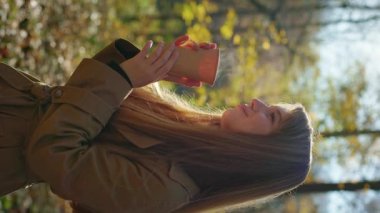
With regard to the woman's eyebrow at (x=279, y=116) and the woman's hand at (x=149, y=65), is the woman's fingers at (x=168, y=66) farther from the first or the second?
the woman's eyebrow at (x=279, y=116)

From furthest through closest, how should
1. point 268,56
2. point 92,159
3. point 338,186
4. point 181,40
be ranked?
1. point 268,56
2. point 338,186
3. point 181,40
4. point 92,159

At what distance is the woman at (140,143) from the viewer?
1.74 meters

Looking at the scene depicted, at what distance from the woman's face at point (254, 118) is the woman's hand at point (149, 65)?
0.95 ft

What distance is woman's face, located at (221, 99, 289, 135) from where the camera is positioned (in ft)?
6.42

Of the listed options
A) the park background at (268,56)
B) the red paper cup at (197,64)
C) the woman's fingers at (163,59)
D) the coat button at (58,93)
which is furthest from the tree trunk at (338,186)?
the coat button at (58,93)

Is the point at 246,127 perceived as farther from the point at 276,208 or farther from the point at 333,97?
the point at 276,208

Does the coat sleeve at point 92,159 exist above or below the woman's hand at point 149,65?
below

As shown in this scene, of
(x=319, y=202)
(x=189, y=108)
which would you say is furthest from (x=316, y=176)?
(x=189, y=108)

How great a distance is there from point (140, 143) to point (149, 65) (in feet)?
0.87

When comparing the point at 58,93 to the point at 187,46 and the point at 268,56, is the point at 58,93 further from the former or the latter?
the point at 268,56

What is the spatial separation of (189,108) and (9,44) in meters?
2.35

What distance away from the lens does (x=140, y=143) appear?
1870mm

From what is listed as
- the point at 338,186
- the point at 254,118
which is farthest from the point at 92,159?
the point at 338,186

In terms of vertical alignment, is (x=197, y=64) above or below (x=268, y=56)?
above
